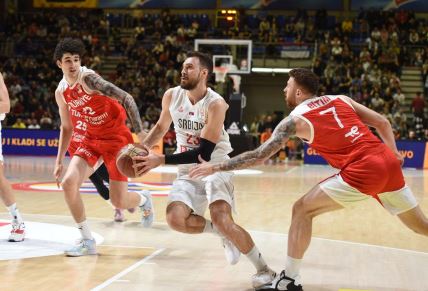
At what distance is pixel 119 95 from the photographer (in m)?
6.01

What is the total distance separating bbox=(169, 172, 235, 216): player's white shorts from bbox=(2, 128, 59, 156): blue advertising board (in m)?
16.9

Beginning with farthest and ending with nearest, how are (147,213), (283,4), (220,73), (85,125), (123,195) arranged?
(283,4), (220,73), (147,213), (123,195), (85,125)

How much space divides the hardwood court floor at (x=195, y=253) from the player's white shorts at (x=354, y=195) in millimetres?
668

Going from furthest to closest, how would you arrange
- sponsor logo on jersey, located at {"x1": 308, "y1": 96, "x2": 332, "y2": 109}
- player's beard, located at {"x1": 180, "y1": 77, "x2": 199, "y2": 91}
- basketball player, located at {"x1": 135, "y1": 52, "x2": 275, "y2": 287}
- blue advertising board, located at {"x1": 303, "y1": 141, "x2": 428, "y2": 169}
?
blue advertising board, located at {"x1": 303, "y1": 141, "x2": 428, "y2": 169}, player's beard, located at {"x1": 180, "y1": 77, "x2": 199, "y2": 91}, basketball player, located at {"x1": 135, "y1": 52, "x2": 275, "y2": 287}, sponsor logo on jersey, located at {"x1": 308, "y1": 96, "x2": 332, "y2": 109}

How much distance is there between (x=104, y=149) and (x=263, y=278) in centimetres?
246

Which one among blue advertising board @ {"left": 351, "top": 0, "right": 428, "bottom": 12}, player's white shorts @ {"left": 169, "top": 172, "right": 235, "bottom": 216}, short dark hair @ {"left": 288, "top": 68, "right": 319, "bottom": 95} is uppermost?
blue advertising board @ {"left": 351, "top": 0, "right": 428, "bottom": 12}

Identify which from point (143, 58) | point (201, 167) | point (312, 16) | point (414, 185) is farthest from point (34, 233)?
point (312, 16)

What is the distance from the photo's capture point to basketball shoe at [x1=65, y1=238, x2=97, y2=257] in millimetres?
6059

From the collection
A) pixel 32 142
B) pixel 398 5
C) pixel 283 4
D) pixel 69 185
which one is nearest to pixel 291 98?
pixel 69 185

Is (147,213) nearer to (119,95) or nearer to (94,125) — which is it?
(94,125)

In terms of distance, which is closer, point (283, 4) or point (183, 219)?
point (183, 219)

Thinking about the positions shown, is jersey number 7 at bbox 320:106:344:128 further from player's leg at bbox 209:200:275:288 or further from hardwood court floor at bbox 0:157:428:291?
hardwood court floor at bbox 0:157:428:291

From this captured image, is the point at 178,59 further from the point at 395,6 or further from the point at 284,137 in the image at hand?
the point at 284,137

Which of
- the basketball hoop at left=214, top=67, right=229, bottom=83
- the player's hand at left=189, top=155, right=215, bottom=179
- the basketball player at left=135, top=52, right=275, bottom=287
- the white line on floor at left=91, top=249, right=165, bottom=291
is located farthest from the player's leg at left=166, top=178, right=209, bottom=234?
the basketball hoop at left=214, top=67, right=229, bottom=83
